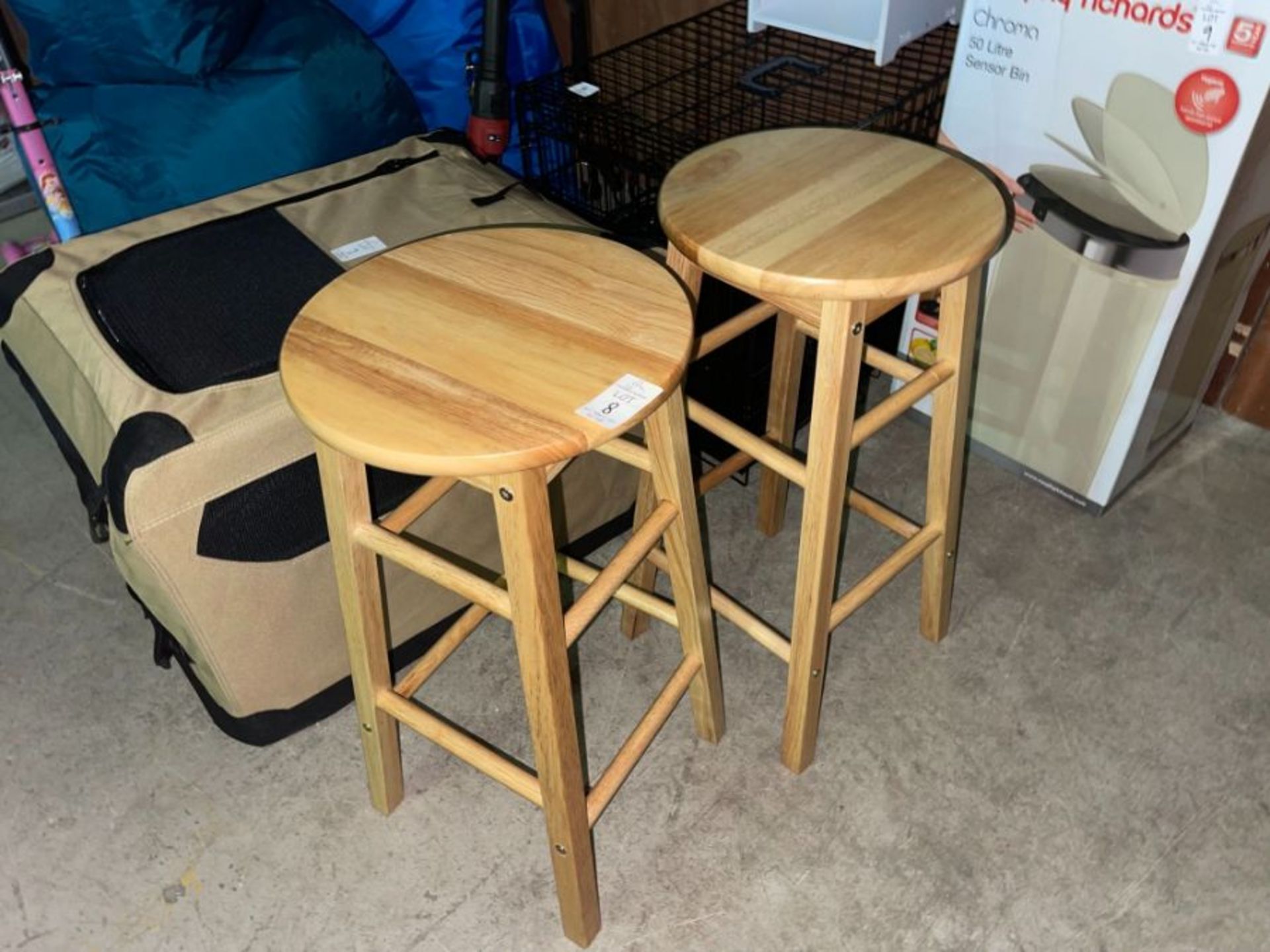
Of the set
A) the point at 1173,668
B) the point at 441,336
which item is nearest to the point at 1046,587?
the point at 1173,668

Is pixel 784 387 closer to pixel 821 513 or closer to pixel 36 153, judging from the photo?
pixel 821 513

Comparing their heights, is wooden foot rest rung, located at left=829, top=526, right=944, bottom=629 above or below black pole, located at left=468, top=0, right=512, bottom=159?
below

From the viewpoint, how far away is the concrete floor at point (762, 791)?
119cm

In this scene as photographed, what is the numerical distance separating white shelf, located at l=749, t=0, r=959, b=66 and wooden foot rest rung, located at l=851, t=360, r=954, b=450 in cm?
53

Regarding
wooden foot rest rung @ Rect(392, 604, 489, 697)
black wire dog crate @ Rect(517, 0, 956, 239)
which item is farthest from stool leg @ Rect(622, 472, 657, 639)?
black wire dog crate @ Rect(517, 0, 956, 239)

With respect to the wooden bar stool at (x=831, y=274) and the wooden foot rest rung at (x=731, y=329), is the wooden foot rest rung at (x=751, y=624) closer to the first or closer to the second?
the wooden bar stool at (x=831, y=274)

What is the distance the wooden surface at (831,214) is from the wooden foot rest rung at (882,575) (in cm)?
42

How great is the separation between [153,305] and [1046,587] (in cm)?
133

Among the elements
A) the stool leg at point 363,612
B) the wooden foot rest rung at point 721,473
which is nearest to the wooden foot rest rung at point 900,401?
the wooden foot rest rung at point 721,473

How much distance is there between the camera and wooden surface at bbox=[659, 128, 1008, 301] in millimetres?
949

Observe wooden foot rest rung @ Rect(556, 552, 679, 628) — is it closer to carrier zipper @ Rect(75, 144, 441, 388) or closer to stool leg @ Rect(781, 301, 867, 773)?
stool leg @ Rect(781, 301, 867, 773)

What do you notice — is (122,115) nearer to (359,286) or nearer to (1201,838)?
(359,286)

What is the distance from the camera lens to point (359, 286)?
3.25 feet

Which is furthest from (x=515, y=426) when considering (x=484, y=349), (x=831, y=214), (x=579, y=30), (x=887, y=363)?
(x=579, y=30)
